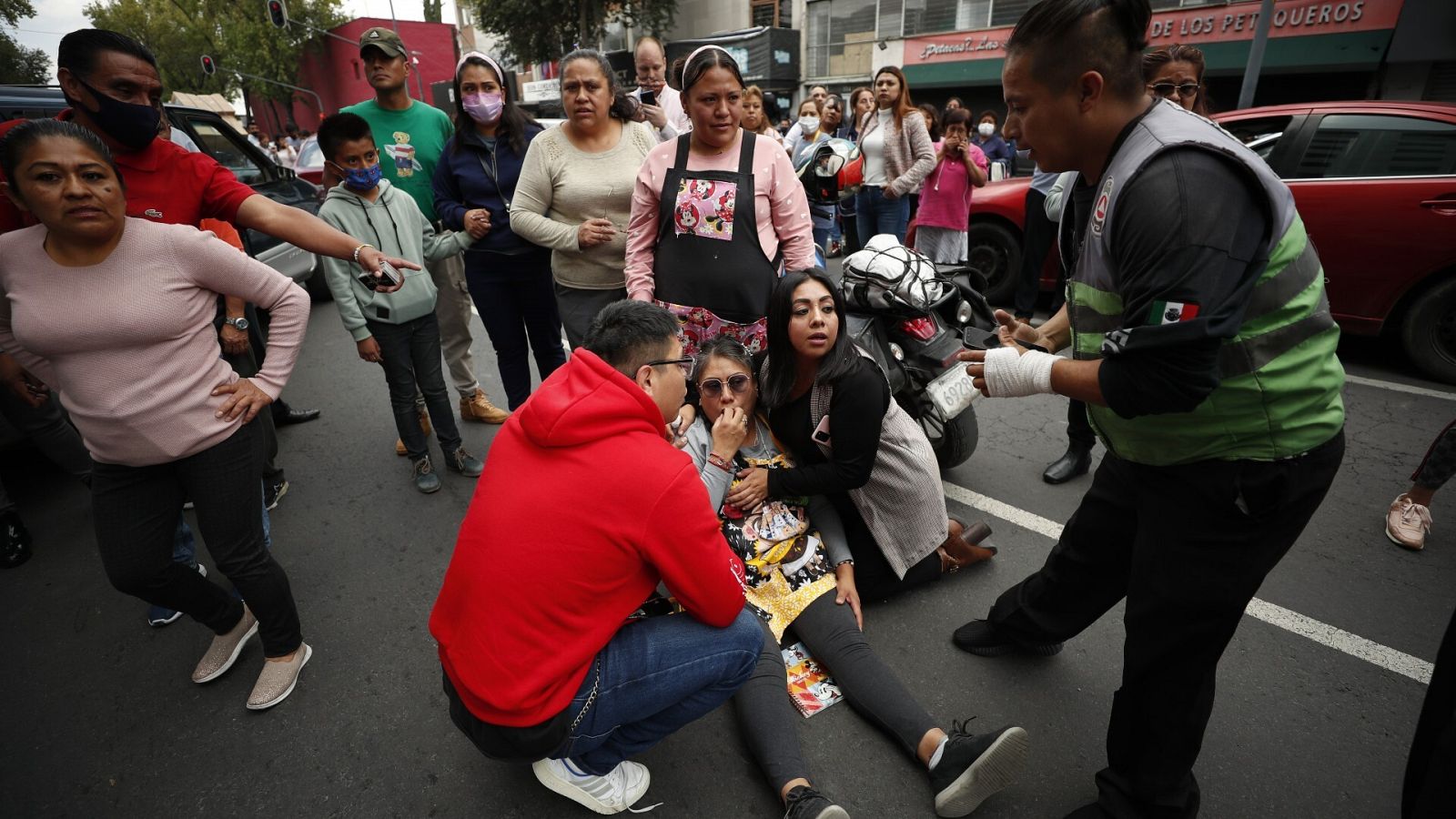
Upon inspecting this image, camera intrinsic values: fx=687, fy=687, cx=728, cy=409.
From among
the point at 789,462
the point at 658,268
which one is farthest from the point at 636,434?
the point at 658,268

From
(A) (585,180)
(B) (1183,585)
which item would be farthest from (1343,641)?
(A) (585,180)

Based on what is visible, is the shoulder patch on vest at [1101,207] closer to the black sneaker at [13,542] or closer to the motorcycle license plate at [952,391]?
the motorcycle license plate at [952,391]

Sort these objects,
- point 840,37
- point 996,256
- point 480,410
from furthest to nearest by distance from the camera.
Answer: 1. point 840,37
2. point 996,256
3. point 480,410

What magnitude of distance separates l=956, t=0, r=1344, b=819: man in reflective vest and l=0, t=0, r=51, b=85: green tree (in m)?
7.55

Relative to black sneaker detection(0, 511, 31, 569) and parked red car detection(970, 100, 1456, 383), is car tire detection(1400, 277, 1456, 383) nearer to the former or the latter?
parked red car detection(970, 100, 1456, 383)

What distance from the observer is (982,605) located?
8.77 feet

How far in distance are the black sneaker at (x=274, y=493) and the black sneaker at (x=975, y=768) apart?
3.29m

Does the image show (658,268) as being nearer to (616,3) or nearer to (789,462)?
(789,462)

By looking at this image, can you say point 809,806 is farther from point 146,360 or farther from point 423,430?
point 423,430

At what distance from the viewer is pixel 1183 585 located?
1.55 meters

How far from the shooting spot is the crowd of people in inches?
55.2

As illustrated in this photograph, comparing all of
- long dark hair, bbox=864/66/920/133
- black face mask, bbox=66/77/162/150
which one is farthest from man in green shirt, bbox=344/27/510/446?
long dark hair, bbox=864/66/920/133

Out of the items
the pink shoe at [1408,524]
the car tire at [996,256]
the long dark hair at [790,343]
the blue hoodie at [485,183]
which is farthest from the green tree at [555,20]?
the pink shoe at [1408,524]

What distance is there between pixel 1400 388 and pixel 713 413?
15.5 feet
